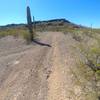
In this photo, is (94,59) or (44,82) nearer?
(94,59)

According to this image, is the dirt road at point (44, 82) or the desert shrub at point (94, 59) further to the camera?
the desert shrub at point (94, 59)

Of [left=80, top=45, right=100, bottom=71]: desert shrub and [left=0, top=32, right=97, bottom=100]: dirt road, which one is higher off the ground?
[left=80, top=45, right=100, bottom=71]: desert shrub

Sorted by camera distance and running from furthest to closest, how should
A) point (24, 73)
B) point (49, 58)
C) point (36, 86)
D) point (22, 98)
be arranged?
point (49, 58)
point (24, 73)
point (36, 86)
point (22, 98)

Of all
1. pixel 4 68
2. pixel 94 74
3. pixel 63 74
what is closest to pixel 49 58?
pixel 4 68

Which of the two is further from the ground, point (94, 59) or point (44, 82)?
point (94, 59)

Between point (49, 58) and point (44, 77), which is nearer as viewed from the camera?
point (44, 77)

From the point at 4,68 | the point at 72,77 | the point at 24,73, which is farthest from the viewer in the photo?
the point at 4,68

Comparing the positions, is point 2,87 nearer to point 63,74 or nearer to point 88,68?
point 63,74

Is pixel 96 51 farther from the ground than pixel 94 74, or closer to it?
farther from the ground

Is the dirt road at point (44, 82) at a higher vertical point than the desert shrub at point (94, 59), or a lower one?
lower

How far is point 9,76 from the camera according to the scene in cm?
957

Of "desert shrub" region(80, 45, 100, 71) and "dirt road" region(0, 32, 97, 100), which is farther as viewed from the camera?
"desert shrub" region(80, 45, 100, 71)

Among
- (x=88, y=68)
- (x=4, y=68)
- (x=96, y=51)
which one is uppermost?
(x=96, y=51)

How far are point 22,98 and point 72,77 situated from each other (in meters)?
2.41
